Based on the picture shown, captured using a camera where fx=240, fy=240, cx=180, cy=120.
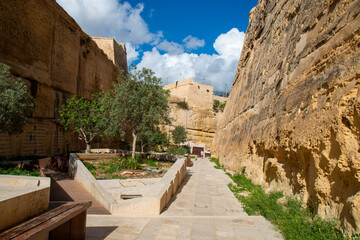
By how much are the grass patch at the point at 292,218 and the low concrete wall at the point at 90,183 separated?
3.57m

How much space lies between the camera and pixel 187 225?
474cm

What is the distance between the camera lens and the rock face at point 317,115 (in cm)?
357

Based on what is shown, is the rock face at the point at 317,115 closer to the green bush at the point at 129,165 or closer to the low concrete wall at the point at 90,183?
the low concrete wall at the point at 90,183

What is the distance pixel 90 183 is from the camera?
8133 millimetres

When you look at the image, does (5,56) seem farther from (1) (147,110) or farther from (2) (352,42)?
(2) (352,42)

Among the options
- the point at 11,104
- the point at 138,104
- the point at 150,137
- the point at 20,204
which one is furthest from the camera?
the point at 150,137

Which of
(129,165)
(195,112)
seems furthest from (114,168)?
(195,112)

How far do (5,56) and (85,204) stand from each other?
49.4 feet

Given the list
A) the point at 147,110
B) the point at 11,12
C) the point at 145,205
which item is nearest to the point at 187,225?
the point at 145,205

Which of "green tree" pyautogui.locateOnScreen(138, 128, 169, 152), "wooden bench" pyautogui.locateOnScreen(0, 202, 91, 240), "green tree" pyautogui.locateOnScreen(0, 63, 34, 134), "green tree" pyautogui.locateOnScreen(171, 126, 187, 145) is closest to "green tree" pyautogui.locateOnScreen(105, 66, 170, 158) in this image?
"green tree" pyautogui.locateOnScreen(138, 128, 169, 152)

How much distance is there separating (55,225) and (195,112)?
3828 cm

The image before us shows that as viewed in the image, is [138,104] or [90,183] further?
[138,104]

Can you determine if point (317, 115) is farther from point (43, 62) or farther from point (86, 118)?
point (43, 62)

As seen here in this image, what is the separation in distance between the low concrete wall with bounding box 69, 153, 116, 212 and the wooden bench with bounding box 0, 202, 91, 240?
2.56 m
